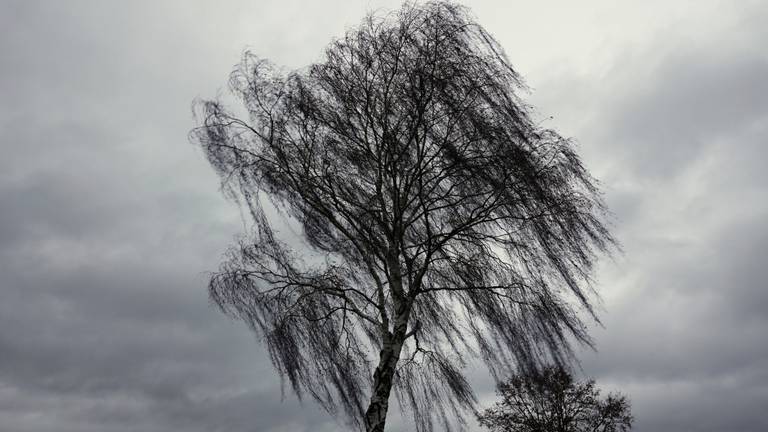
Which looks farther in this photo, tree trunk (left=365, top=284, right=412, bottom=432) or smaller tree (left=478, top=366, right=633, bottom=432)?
smaller tree (left=478, top=366, right=633, bottom=432)

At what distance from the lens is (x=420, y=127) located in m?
9.13

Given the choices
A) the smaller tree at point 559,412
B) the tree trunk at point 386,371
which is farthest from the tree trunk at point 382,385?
the smaller tree at point 559,412

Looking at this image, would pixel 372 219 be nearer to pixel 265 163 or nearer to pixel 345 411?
pixel 265 163

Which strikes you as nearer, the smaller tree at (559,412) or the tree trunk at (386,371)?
the tree trunk at (386,371)

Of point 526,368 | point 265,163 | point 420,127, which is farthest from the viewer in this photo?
point 265,163

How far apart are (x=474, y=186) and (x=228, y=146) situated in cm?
394

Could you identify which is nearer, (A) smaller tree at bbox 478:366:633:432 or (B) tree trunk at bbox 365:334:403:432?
(B) tree trunk at bbox 365:334:403:432

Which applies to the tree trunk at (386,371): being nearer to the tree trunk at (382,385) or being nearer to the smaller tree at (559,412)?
the tree trunk at (382,385)

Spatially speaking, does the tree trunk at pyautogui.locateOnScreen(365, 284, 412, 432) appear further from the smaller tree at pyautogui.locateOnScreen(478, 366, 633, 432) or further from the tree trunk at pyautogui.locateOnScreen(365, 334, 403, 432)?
the smaller tree at pyautogui.locateOnScreen(478, 366, 633, 432)

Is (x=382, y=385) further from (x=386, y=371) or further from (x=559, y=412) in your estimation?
(x=559, y=412)

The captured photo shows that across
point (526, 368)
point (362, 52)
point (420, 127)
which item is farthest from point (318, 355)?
point (362, 52)

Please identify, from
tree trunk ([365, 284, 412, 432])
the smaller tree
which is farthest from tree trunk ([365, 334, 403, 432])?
the smaller tree

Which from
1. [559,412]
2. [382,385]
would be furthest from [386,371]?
[559,412]

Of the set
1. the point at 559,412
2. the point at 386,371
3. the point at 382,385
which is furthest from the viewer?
the point at 559,412
